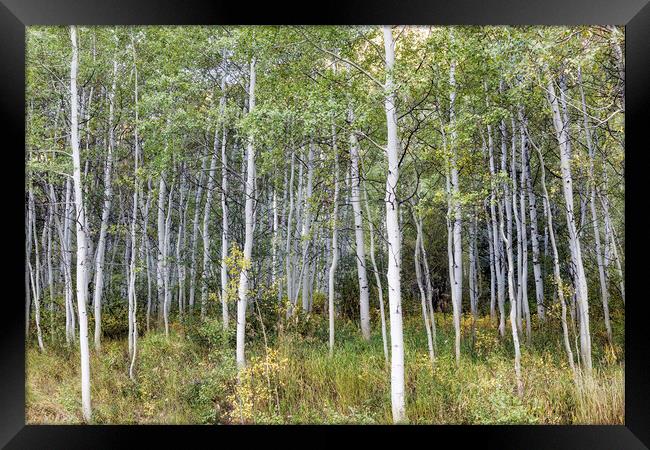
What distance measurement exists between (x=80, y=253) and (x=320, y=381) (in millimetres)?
2130

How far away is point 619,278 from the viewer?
294cm

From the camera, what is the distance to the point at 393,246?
283 centimetres

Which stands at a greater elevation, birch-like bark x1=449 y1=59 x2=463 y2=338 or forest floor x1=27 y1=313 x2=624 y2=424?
birch-like bark x1=449 y1=59 x2=463 y2=338

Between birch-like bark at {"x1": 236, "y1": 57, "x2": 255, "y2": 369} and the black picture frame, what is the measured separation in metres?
0.61

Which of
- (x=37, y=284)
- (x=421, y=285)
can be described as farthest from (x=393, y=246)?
(x=37, y=284)

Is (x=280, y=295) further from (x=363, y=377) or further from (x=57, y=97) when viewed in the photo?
(x=57, y=97)

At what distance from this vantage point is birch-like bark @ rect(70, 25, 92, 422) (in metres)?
2.95

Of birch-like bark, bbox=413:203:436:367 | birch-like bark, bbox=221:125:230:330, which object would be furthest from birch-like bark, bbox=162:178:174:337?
birch-like bark, bbox=413:203:436:367

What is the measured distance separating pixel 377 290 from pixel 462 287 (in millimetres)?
704

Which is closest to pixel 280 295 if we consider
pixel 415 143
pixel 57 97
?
pixel 415 143

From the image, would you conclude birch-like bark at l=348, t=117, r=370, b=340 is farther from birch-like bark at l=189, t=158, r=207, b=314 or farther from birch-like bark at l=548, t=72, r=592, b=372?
birch-like bark at l=548, t=72, r=592, b=372
